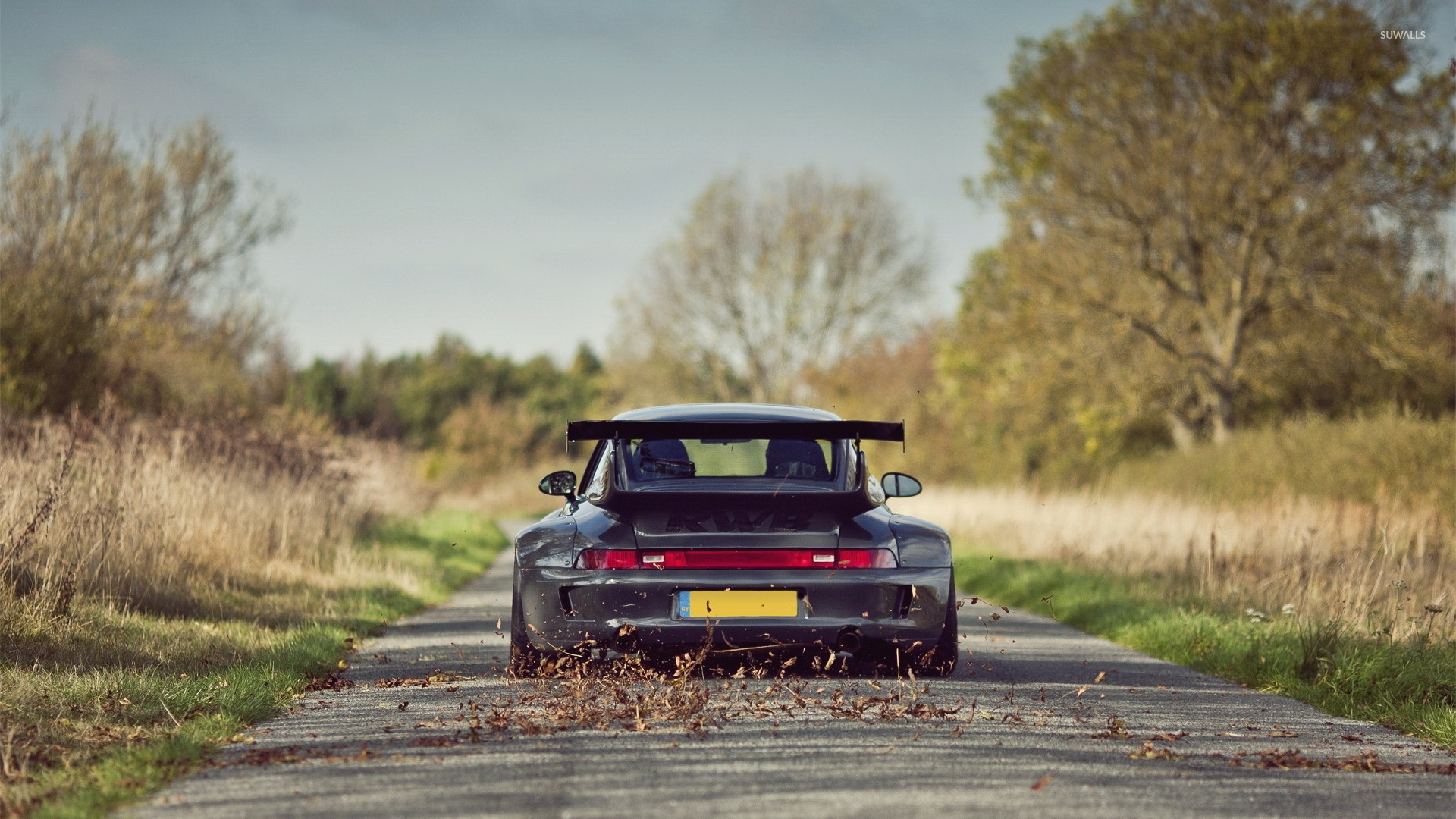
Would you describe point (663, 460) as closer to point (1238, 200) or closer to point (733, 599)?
point (733, 599)

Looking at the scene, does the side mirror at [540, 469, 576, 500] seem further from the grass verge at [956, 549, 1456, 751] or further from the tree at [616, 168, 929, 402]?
the tree at [616, 168, 929, 402]

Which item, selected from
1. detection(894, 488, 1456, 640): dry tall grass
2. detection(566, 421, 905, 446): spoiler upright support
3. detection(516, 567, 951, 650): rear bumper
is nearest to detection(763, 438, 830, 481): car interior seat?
detection(566, 421, 905, 446): spoiler upright support

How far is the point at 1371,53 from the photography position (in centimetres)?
3186

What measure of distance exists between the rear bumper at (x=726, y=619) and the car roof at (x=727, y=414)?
1.09 m

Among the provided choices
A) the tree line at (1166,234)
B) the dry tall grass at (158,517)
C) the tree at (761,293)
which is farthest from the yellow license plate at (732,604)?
the tree at (761,293)

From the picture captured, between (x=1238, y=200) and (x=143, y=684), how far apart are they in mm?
28379

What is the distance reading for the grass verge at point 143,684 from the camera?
5.78 meters

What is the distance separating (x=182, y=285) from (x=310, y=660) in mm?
23293

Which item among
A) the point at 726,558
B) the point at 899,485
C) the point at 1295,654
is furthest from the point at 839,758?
the point at 1295,654

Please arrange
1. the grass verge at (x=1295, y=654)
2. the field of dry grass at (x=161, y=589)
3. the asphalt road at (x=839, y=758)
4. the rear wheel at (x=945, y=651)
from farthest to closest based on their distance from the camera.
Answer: the rear wheel at (x=945, y=651) < the grass verge at (x=1295, y=654) < the field of dry grass at (x=161, y=589) < the asphalt road at (x=839, y=758)

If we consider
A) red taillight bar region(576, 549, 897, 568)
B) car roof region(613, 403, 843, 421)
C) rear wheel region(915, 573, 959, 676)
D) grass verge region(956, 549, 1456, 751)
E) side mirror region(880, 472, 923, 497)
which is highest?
car roof region(613, 403, 843, 421)

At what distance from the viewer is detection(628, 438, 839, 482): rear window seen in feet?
29.7

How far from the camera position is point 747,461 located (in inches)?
361

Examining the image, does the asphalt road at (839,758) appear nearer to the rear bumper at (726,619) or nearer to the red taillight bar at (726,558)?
the rear bumper at (726,619)
